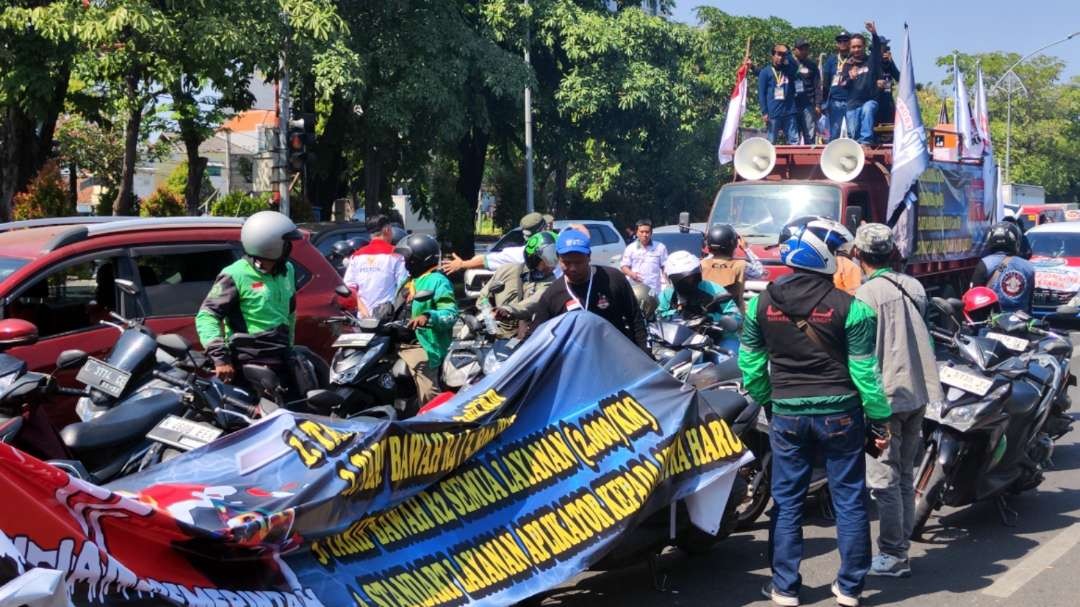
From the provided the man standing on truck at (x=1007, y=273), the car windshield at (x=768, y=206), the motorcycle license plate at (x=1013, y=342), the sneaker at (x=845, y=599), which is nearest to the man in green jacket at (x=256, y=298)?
the sneaker at (x=845, y=599)

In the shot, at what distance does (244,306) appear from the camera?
688cm

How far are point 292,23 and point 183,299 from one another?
8952 millimetres

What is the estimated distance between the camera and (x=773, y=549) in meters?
5.66

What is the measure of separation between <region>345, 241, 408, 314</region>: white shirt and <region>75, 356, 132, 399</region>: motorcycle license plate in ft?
14.2

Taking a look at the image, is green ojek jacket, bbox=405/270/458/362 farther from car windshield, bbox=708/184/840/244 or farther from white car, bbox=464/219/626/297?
white car, bbox=464/219/626/297

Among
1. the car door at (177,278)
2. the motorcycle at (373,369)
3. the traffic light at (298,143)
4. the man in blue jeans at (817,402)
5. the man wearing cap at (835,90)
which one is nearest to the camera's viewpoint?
the man in blue jeans at (817,402)

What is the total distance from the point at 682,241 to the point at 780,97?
3010 mm

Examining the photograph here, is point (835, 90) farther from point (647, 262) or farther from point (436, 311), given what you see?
point (436, 311)

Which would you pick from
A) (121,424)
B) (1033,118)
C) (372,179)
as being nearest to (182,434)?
(121,424)

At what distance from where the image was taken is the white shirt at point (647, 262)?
1347 centimetres

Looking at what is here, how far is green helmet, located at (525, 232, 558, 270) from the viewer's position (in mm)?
8664

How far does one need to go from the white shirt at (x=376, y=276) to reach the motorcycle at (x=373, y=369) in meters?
2.24

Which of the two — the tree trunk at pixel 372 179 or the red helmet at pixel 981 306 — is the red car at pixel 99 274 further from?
the tree trunk at pixel 372 179

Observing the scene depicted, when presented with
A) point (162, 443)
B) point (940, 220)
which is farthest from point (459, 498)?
point (940, 220)
